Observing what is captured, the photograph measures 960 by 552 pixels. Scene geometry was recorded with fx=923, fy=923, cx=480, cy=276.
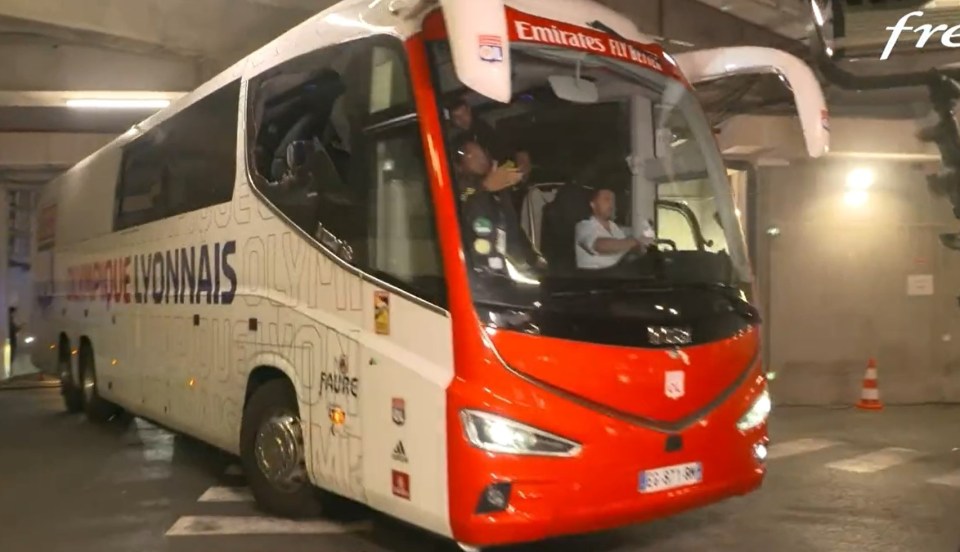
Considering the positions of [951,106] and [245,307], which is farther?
[951,106]

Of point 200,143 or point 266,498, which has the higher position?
point 200,143

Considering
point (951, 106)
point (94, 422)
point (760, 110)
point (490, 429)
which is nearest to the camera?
point (490, 429)

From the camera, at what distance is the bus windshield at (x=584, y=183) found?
5.00 metres

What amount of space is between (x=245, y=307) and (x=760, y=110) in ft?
27.8

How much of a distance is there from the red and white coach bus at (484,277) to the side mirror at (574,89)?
16mm

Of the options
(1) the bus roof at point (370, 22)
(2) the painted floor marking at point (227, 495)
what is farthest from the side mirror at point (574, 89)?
(2) the painted floor marking at point (227, 495)

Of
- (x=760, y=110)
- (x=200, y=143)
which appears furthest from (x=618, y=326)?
(x=760, y=110)

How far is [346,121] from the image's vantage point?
5.77 meters

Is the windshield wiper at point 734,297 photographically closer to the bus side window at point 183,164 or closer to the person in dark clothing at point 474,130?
the person in dark clothing at point 474,130

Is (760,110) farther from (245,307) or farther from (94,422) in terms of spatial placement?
(94,422)

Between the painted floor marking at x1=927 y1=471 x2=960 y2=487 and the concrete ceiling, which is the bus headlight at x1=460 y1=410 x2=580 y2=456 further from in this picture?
the concrete ceiling

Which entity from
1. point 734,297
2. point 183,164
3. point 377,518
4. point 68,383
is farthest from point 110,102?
point 734,297

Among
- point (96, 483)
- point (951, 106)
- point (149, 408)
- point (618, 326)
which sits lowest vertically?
point (96, 483)

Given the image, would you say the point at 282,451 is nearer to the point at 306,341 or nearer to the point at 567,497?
the point at 306,341
